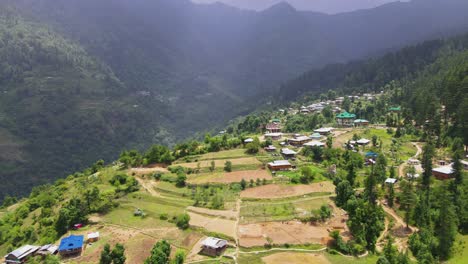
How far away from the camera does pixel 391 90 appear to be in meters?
110

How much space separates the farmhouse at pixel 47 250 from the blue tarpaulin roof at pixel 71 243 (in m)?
1.74

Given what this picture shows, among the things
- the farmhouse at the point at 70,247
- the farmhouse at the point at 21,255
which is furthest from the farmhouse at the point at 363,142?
the farmhouse at the point at 21,255

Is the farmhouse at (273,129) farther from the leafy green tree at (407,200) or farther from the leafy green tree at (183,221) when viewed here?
the leafy green tree at (183,221)

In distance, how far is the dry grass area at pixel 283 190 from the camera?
43.3 m

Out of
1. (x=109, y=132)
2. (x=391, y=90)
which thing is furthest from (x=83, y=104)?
(x=391, y=90)

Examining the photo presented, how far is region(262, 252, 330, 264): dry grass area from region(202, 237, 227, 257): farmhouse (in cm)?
443

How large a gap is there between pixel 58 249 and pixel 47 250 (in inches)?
80.8

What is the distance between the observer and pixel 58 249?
113 ft

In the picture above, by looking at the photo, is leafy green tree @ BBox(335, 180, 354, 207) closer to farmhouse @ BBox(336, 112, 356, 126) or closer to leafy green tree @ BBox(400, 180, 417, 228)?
leafy green tree @ BBox(400, 180, 417, 228)

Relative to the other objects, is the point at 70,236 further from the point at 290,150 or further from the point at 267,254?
the point at 290,150

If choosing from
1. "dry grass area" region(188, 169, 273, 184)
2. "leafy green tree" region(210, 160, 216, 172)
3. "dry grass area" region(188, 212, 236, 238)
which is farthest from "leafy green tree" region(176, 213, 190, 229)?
"leafy green tree" region(210, 160, 216, 172)

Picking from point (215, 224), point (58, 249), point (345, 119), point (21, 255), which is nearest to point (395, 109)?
point (345, 119)

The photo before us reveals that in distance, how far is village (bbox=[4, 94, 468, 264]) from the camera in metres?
32.7

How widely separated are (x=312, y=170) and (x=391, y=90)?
77.5m
